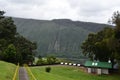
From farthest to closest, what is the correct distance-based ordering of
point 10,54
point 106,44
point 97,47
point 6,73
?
point 97,47, point 10,54, point 106,44, point 6,73

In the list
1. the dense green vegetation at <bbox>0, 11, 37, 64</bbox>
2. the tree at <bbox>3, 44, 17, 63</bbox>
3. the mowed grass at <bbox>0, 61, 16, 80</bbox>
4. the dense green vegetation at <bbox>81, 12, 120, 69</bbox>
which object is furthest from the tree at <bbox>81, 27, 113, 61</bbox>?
the mowed grass at <bbox>0, 61, 16, 80</bbox>

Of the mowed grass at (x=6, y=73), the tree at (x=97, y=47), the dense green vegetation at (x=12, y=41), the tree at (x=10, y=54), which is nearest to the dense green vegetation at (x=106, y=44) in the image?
the tree at (x=97, y=47)

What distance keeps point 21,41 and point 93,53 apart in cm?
4049

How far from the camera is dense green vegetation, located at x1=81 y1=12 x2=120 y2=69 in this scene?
80250 mm

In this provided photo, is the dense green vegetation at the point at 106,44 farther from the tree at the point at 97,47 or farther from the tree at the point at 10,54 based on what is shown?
the tree at the point at 10,54

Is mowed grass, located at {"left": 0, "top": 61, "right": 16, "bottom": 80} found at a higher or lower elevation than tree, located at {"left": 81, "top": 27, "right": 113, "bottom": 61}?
lower

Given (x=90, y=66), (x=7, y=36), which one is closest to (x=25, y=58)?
(x=7, y=36)

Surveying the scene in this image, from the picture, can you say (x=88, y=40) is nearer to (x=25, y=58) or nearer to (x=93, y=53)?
(x=93, y=53)

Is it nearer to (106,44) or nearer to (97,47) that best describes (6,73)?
(106,44)

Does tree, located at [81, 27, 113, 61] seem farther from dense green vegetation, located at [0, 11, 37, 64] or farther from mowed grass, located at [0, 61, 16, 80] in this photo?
mowed grass, located at [0, 61, 16, 80]

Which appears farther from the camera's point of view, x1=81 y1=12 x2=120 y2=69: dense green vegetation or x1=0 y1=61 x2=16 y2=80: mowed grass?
x1=81 y1=12 x2=120 y2=69: dense green vegetation

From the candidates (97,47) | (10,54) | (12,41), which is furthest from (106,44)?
(12,41)

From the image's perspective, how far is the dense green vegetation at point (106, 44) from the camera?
263 ft

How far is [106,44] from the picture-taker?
86.5 m
